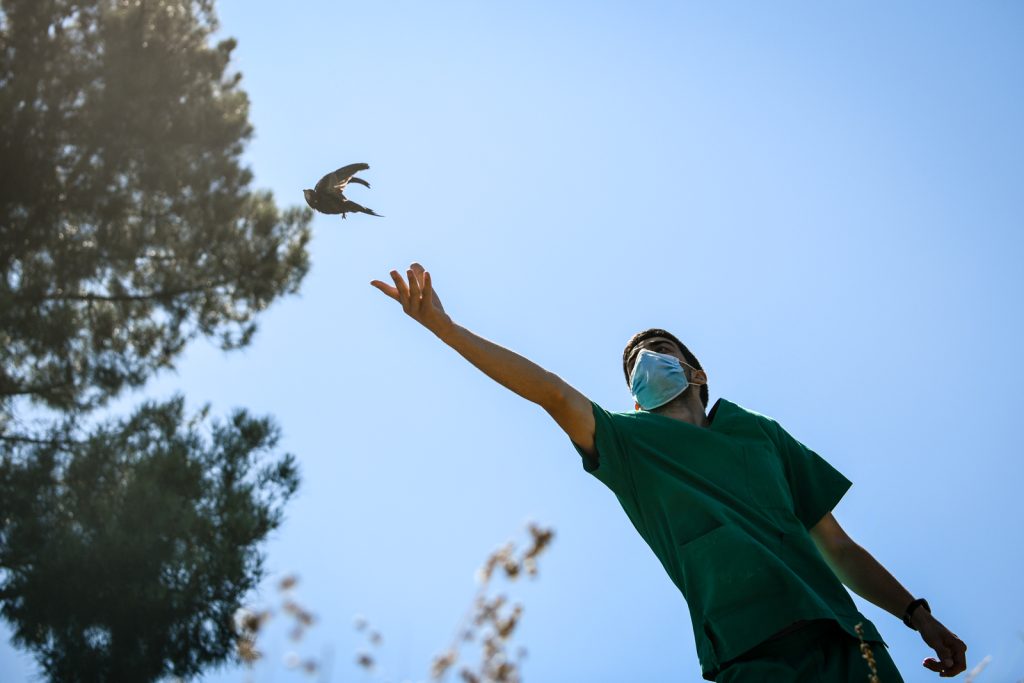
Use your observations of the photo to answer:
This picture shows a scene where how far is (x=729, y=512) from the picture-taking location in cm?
219

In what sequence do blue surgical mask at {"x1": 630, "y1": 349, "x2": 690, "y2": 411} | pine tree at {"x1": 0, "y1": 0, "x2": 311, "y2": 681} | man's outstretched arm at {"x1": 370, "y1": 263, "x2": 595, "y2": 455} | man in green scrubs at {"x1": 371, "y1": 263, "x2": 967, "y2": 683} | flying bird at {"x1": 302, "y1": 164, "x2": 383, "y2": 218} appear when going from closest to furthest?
man in green scrubs at {"x1": 371, "y1": 263, "x2": 967, "y2": 683} → man's outstretched arm at {"x1": 370, "y1": 263, "x2": 595, "y2": 455} → flying bird at {"x1": 302, "y1": 164, "x2": 383, "y2": 218} → blue surgical mask at {"x1": 630, "y1": 349, "x2": 690, "y2": 411} → pine tree at {"x1": 0, "y1": 0, "x2": 311, "y2": 681}

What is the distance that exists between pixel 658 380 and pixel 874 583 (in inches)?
29.9

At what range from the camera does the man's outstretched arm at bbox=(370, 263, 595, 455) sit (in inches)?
87.5

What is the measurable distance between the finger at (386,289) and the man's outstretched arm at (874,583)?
1.24 meters

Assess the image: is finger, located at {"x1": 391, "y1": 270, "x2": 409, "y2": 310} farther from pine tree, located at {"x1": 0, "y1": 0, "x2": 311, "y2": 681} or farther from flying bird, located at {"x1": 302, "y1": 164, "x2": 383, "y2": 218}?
pine tree, located at {"x1": 0, "y1": 0, "x2": 311, "y2": 681}

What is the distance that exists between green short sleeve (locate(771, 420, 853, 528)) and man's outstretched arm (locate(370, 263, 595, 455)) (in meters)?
0.61

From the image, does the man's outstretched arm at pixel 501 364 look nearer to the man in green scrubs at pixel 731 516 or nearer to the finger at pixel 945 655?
the man in green scrubs at pixel 731 516

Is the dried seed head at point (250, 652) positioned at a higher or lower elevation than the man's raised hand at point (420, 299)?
lower

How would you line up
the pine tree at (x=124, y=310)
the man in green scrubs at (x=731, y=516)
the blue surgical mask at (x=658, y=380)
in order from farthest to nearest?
1. the pine tree at (x=124, y=310)
2. the blue surgical mask at (x=658, y=380)
3. the man in green scrubs at (x=731, y=516)

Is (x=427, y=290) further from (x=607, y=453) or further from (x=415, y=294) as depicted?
(x=607, y=453)

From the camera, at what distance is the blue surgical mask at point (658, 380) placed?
2678 mm

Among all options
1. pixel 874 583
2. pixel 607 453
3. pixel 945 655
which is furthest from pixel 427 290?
pixel 945 655

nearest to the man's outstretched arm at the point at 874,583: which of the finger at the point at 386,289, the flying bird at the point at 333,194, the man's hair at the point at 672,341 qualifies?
the man's hair at the point at 672,341

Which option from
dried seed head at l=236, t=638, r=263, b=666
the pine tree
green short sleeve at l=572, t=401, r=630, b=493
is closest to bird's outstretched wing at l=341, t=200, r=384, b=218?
green short sleeve at l=572, t=401, r=630, b=493
